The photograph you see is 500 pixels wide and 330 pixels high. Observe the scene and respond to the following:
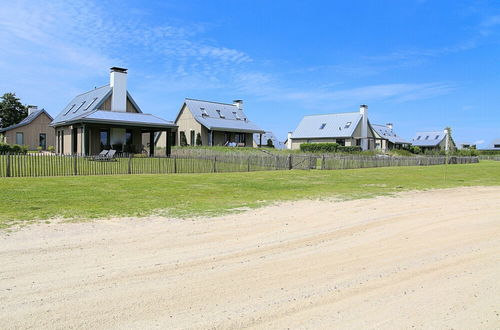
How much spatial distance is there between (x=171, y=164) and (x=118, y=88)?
587 inches

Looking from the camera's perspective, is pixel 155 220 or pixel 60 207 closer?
pixel 155 220

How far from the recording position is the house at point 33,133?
4522 centimetres

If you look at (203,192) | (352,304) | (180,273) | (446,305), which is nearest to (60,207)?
(203,192)

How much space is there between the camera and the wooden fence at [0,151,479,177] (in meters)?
17.1

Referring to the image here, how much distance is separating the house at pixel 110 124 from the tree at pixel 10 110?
29.2 metres

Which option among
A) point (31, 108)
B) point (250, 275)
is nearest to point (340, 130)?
point (31, 108)

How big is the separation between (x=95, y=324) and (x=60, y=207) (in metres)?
6.52

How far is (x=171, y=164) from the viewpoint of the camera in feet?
71.9

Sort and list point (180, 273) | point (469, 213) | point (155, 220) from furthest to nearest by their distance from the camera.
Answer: point (469, 213)
point (155, 220)
point (180, 273)

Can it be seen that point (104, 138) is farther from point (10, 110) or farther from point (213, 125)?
point (10, 110)

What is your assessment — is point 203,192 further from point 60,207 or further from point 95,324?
point 95,324

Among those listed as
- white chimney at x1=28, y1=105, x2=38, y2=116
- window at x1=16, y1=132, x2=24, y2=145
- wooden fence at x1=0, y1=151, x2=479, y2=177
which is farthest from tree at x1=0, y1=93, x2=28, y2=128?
wooden fence at x1=0, y1=151, x2=479, y2=177

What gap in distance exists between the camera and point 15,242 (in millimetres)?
6422

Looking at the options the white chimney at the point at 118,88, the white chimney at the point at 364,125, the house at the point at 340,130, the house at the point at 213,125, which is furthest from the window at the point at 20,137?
the white chimney at the point at 364,125
